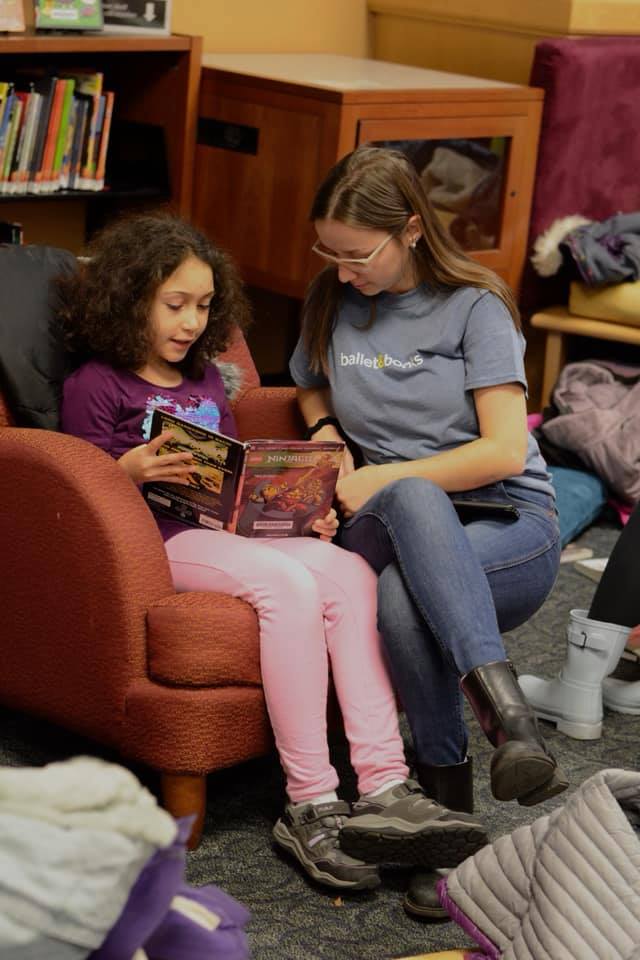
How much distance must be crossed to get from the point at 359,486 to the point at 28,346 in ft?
1.86

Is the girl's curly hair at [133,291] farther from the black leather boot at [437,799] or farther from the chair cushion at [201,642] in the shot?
the black leather boot at [437,799]

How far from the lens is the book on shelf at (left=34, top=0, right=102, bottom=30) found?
3.02 m

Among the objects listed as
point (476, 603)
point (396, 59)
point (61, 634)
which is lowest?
point (61, 634)

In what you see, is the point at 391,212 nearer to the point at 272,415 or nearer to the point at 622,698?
the point at 272,415

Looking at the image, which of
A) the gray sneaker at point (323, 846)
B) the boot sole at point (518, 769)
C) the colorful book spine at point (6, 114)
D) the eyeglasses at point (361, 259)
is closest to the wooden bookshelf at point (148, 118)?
the colorful book spine at point (6, 114)

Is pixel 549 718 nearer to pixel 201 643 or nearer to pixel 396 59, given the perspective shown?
pixel 201 643

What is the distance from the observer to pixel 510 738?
187 centimetres

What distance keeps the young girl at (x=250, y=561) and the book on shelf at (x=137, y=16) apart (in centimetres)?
104

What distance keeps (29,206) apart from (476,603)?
2045 mm

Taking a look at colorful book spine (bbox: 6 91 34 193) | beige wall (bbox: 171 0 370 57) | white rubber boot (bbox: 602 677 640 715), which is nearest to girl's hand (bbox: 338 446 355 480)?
white rubber boot (bbox: 602 677 640 715)

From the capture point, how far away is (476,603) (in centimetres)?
194

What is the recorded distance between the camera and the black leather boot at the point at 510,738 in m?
1.84

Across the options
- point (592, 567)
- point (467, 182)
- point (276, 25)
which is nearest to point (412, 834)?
point (592, 567)

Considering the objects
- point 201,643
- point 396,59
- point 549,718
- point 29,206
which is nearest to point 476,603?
point 201,643
